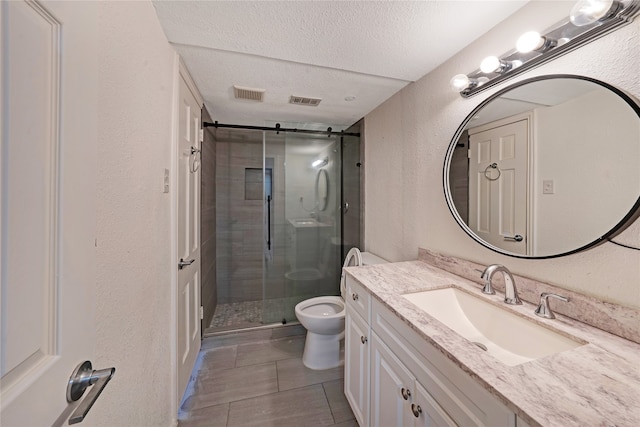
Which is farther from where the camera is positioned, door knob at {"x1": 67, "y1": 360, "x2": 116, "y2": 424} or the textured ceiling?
the textured ceiling

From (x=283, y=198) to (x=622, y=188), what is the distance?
219cm

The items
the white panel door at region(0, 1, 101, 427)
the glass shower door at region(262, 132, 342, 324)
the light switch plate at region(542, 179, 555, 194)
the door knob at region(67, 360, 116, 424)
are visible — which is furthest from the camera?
the glass shower door at region(262, 132, 342, 324)

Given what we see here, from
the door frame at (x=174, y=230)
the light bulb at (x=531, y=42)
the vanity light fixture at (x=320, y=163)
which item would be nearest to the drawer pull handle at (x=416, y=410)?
the door frame at (x=174, y=230)

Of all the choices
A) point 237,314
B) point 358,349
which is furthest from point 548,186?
point 237,314

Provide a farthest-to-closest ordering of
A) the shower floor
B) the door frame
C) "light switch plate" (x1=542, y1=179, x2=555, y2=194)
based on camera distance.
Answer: the shower floor < the door frame < "light switch plate" (x1=542, y1=179, x2=555, y2=194)

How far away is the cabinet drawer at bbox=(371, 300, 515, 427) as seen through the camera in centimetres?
59

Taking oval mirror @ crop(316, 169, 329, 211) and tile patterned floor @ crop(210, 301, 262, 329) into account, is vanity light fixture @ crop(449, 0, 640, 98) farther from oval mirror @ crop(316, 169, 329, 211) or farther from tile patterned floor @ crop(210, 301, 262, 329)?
tile patterned floor @ crop(210, 301, 262, 329)

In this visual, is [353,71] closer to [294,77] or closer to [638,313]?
[294,77]

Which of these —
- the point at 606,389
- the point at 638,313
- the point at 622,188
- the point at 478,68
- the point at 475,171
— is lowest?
the point at 606,389

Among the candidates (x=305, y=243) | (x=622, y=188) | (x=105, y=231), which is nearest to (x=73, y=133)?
(x=105, y=231)

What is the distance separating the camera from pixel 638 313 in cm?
73

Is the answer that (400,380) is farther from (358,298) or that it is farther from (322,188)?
(322,188)

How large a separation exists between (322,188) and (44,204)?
87.6 inches

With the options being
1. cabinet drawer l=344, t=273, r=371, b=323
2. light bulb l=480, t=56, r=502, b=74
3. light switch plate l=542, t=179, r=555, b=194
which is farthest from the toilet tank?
light bulb l=480, t=56, r=502, b=74
